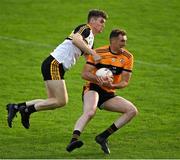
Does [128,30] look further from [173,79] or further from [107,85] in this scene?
[107,85]

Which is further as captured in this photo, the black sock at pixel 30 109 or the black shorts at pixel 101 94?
the black sock at pixel 30 109

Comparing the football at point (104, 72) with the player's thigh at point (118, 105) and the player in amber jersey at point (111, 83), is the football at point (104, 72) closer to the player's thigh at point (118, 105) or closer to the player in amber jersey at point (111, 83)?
the player in amber jersey at point (111, 83)

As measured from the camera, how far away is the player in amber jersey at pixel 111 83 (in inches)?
509

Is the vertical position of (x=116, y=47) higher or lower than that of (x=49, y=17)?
higher

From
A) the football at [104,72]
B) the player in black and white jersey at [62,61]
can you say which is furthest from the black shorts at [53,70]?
the football at [104,72]

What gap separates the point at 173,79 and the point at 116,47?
21.9 ft

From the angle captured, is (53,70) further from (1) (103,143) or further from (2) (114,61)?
(1) (103,143)

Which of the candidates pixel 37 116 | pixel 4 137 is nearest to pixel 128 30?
pixel 37 116

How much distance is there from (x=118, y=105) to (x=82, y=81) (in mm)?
6433

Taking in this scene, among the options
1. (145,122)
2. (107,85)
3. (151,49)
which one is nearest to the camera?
(107,85)

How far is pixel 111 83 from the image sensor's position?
12.9 m

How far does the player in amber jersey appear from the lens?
12.9 meters

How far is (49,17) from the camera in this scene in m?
25.4

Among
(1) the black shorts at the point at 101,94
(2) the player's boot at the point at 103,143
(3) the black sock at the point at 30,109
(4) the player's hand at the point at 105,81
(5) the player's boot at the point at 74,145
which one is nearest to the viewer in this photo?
(5) the player's boot at the point at 74,145
